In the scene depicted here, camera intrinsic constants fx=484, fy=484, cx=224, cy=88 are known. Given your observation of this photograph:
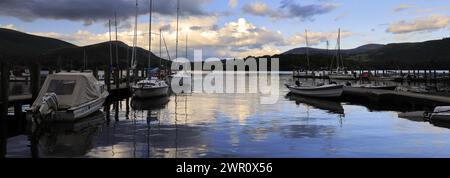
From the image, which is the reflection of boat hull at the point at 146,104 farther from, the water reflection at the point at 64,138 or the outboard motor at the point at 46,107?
the outboard motor at the point at 46,107

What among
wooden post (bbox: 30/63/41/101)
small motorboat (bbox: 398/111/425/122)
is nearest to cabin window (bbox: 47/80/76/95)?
wooden post (bbox: 30/63/41/101)

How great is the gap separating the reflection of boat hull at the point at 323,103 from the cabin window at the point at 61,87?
1958 centimetres

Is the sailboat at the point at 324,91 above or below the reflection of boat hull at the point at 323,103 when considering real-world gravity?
above

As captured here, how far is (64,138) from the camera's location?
21.6m

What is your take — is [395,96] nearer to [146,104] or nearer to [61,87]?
[146,104]

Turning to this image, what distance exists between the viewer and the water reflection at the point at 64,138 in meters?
18.0

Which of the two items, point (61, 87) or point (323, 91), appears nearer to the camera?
point (61, 87)

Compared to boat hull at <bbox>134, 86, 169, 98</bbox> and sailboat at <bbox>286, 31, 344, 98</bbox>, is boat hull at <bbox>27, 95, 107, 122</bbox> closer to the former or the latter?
boat hull at <bbox>134, 86, 169, 98</bbox>

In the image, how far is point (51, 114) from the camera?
85.4ft

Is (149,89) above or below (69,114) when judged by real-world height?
above

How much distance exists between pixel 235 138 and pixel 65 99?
11484 millimetres

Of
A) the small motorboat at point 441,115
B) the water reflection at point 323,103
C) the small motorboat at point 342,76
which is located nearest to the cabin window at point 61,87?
the water reflection at point 323,103

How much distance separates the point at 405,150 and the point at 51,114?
58.8 ft

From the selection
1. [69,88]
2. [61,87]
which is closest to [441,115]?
[69,88]
